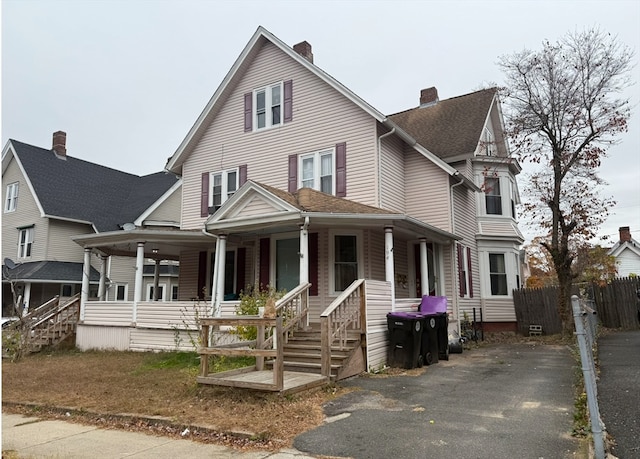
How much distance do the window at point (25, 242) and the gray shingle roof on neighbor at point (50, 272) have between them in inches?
34.4

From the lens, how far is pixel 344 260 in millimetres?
13031

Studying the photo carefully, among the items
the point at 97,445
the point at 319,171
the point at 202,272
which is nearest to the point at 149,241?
the point at 202,272

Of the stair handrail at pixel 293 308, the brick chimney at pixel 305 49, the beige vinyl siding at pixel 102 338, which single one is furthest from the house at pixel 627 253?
the beige vinyl siding at pixel 102 338

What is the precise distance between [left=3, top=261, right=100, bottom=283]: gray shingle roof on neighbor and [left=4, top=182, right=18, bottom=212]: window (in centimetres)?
376

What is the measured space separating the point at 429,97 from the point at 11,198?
22.5m

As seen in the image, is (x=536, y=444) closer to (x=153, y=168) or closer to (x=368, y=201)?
(x=368, y=201)

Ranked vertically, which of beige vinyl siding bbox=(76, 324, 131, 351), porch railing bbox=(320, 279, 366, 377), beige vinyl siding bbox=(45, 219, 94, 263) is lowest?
beige vinyl siding bbox=(76, 324, 131, 351)

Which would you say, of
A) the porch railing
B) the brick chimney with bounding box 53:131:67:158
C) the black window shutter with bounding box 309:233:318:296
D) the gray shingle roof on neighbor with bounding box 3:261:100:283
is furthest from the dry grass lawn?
the brick chimney with bounding box 53:131:67:158

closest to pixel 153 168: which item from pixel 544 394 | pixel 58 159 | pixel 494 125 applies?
pixel 58 159

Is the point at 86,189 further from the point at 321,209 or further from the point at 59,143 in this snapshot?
the point at 321,209

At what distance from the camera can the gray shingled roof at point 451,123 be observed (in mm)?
16781

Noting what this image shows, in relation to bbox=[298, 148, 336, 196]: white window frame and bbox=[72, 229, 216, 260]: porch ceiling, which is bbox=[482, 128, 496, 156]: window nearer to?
bbox=[298, 148, 336, 196]: white window frame

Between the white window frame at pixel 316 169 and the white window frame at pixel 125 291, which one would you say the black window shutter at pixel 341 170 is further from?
the white window frame at pixel 125 291

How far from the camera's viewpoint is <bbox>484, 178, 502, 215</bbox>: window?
58.6 feet
